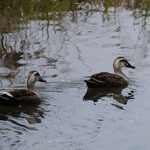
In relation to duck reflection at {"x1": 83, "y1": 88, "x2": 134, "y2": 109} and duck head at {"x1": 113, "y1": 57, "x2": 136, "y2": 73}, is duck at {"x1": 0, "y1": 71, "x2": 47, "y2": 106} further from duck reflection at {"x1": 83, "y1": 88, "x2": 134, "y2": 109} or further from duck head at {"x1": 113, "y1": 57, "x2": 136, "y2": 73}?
duck head at {"x1": 113, "y1": 57, "x2": 136, "y2": 73}

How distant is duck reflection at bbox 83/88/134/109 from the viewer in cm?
1116

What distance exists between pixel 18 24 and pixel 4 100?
5786 mm

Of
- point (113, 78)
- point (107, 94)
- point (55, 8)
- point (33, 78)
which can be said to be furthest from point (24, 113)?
point (55, 8)

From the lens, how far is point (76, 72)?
12406mm

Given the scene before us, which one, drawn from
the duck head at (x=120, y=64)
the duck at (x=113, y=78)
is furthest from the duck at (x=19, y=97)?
the duck head at (x=120, y=64)

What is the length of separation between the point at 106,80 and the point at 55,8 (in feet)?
20.7

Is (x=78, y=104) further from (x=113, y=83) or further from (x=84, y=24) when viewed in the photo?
(x=84, y=24)

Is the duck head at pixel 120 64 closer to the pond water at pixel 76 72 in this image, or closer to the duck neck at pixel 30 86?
the pond water at pixel 76 72

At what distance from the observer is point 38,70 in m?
12.6

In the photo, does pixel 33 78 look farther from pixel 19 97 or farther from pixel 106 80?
pixel 106 80

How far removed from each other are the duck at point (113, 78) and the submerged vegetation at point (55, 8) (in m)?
4.23

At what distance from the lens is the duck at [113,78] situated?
11.9 m

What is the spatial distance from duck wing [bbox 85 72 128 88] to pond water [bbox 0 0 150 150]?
0.16 m

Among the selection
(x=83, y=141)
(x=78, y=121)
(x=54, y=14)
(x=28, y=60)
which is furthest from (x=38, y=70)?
(x=54, y=14)
